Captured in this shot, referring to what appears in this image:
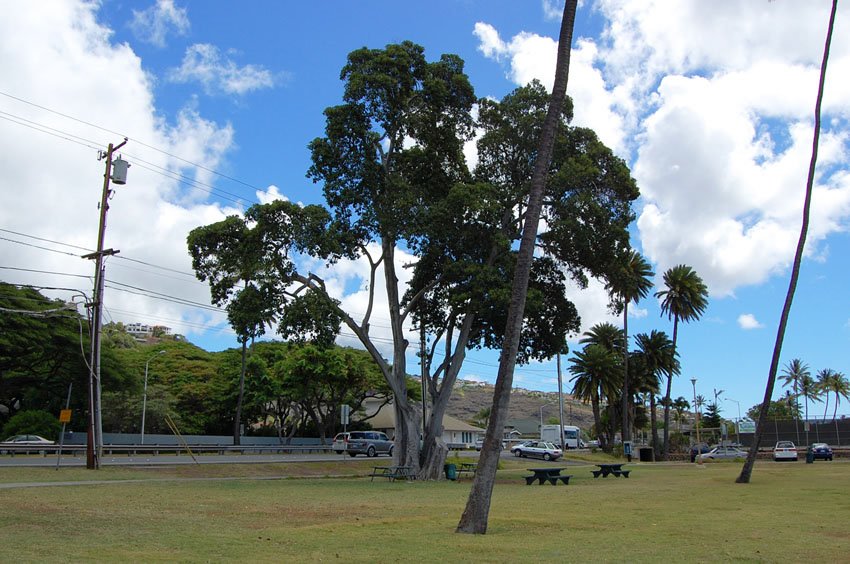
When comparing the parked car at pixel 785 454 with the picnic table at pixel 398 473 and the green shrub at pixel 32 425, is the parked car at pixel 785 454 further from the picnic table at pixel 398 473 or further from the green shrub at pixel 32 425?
the green shrub at pixel 32 425

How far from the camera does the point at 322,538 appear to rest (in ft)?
36.7

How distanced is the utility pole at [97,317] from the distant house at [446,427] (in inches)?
1643

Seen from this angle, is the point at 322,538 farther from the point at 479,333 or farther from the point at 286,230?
the point at 479,333

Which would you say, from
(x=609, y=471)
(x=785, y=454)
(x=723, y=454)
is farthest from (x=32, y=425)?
(x=785, y=454)

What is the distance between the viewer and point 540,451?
5875 centimetres

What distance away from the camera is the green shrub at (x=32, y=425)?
1845 inches

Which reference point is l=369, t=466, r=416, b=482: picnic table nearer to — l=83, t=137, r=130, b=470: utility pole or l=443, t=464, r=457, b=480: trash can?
l=443, t=464, r=457, b=480: trash can

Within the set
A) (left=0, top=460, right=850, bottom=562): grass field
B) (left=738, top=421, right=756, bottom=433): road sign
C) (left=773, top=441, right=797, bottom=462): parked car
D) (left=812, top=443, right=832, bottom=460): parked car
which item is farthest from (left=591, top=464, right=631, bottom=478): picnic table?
(left=738, top=421, right=756, bottom=433): road sign

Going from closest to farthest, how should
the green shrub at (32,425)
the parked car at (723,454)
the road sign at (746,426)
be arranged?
the green shrub at (32,425) < the parked car at (723,454) < the road sign at (746,426)

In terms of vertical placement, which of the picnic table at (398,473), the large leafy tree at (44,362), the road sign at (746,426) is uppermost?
the large leafy tree at (44,362)

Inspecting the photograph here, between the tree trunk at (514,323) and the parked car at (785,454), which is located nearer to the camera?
the tree trunk at (514,323)

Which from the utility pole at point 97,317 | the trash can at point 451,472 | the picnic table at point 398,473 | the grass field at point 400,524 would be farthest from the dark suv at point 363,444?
the grass field at point 400,524

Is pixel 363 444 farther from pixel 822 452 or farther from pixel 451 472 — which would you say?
pixel 822 452

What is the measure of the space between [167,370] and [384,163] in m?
45.0
